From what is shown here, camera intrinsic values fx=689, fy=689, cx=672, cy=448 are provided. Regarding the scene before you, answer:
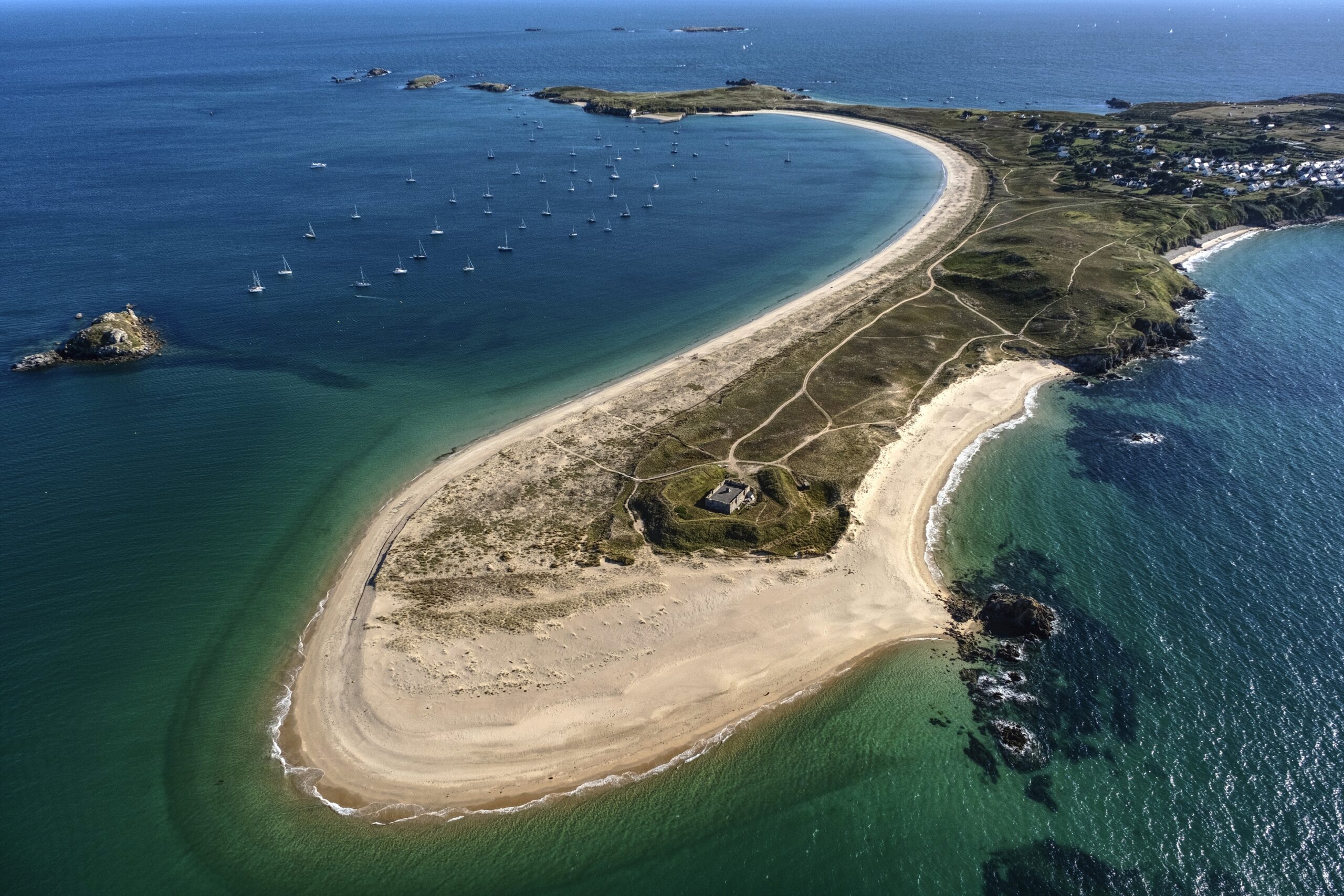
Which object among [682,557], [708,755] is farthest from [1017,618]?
[682,557]

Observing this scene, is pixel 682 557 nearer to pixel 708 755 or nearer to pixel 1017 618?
pixel 708 755

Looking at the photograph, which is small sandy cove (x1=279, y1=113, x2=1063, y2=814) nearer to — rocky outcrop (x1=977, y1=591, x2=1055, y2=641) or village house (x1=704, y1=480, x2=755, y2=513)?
rocky outcrop (x1=977, y1=591, x2=1055, y2=641)

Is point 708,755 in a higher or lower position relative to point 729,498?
lower

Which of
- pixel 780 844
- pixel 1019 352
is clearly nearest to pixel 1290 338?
pixel 1019 352

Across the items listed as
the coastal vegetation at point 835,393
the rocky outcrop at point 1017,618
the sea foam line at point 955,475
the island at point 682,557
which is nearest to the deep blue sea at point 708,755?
the sea foam line at point 955,475

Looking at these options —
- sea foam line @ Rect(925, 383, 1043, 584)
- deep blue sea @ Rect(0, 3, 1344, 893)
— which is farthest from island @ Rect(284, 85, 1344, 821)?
deep blue sea @ Rect(0, 3, 1344, 893)

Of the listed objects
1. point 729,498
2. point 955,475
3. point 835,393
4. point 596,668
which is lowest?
point 596,668

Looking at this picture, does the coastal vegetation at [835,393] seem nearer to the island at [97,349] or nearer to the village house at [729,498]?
the village house at [729,498]
